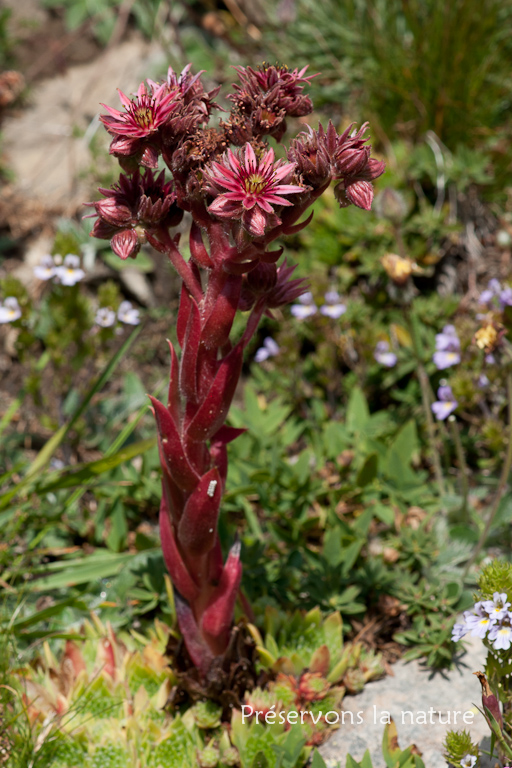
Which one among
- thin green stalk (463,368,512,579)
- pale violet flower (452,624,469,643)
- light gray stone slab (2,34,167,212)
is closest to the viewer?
pale violet flower (452,624,469,643)

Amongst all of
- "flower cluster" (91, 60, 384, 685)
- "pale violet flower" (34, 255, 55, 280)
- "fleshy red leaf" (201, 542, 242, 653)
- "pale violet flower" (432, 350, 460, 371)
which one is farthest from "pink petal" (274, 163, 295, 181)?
"pale violet flower" (34, 255, 55, 280)

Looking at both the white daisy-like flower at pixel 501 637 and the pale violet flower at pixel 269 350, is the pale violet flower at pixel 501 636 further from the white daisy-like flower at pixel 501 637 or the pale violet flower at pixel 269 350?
the pale violet flower at pixel 269 350

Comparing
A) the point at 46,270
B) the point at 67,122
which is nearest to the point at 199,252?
the point at 46,270

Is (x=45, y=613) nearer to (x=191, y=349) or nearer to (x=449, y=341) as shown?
(x=191, y=349)

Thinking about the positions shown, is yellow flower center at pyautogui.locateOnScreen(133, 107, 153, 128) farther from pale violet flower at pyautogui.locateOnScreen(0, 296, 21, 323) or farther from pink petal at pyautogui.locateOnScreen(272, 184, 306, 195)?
pale violet flower at pyautogui.locateOnScreen(0, 296, 21, 323)

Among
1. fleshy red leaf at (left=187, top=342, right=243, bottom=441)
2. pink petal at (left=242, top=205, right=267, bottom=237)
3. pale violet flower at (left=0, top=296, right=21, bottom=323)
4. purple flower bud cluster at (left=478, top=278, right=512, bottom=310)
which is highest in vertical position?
pink petal at (left=242, top=205, right=267, bottom=237)

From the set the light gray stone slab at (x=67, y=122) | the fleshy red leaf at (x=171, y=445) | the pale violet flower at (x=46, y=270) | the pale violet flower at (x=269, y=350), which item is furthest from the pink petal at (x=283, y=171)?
the light gray stone slab at (x=67, y=122)

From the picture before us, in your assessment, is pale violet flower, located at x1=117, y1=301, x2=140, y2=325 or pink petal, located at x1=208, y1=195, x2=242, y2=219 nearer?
pink petal, located at x1=208, y1=195, x2=242, y2=219

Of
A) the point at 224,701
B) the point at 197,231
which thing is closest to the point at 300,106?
the point at 197,231
